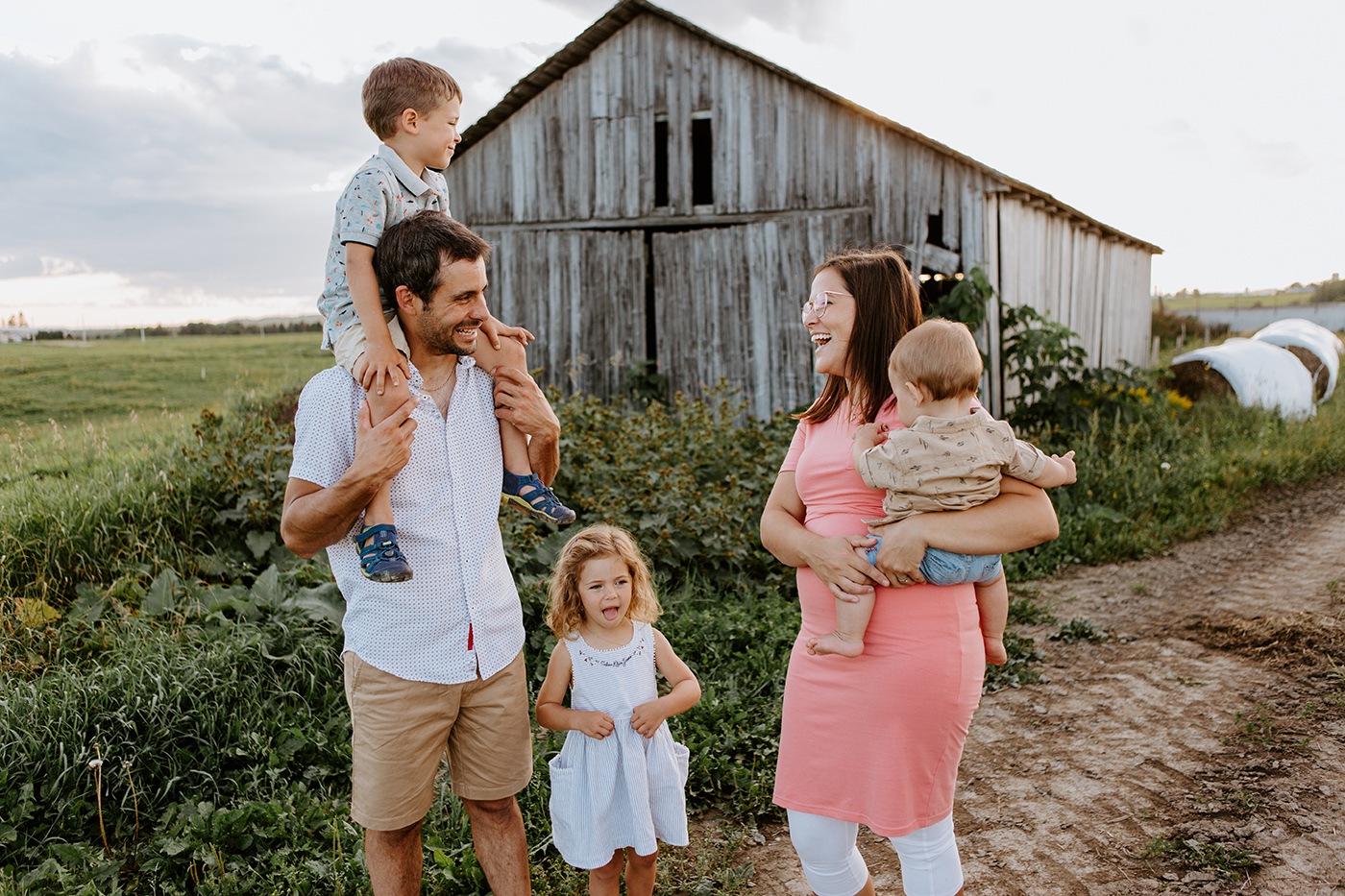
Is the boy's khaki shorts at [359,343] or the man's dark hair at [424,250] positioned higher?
the man's dark hair at [424,250]

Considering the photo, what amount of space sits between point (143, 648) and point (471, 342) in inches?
117

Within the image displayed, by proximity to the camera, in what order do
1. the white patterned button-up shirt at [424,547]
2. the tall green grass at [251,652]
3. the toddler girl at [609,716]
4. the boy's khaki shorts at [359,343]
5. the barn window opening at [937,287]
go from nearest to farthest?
1. the white patterned button-up shirt at [424,547]
2. the boy's khaki shorts at [359,343]
3. the toddler girl at [609,716]
4. the tall green grass at [251,652]
5. the barn window opening at [937,287]

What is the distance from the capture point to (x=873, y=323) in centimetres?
232

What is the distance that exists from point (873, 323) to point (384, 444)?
49.5 inches

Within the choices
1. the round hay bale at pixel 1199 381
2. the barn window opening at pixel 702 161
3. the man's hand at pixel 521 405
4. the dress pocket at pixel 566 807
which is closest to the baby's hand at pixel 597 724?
the dress pocket at pixel 566 807

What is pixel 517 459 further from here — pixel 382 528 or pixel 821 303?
pixel 821 303

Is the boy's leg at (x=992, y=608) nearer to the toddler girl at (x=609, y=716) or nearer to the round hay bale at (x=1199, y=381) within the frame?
the toddler girl at (x=609, y=716)

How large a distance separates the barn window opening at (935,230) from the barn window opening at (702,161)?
2398 millimetres

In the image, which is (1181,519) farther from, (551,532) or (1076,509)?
(551,532)

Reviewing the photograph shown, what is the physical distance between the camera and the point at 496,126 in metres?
10.7

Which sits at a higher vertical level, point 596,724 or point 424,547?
point 424,547

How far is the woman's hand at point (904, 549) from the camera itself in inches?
83.4

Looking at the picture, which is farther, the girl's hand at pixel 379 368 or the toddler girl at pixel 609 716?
the toddler girl at pixel 609 716

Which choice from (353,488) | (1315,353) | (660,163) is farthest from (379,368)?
(1315,353)
